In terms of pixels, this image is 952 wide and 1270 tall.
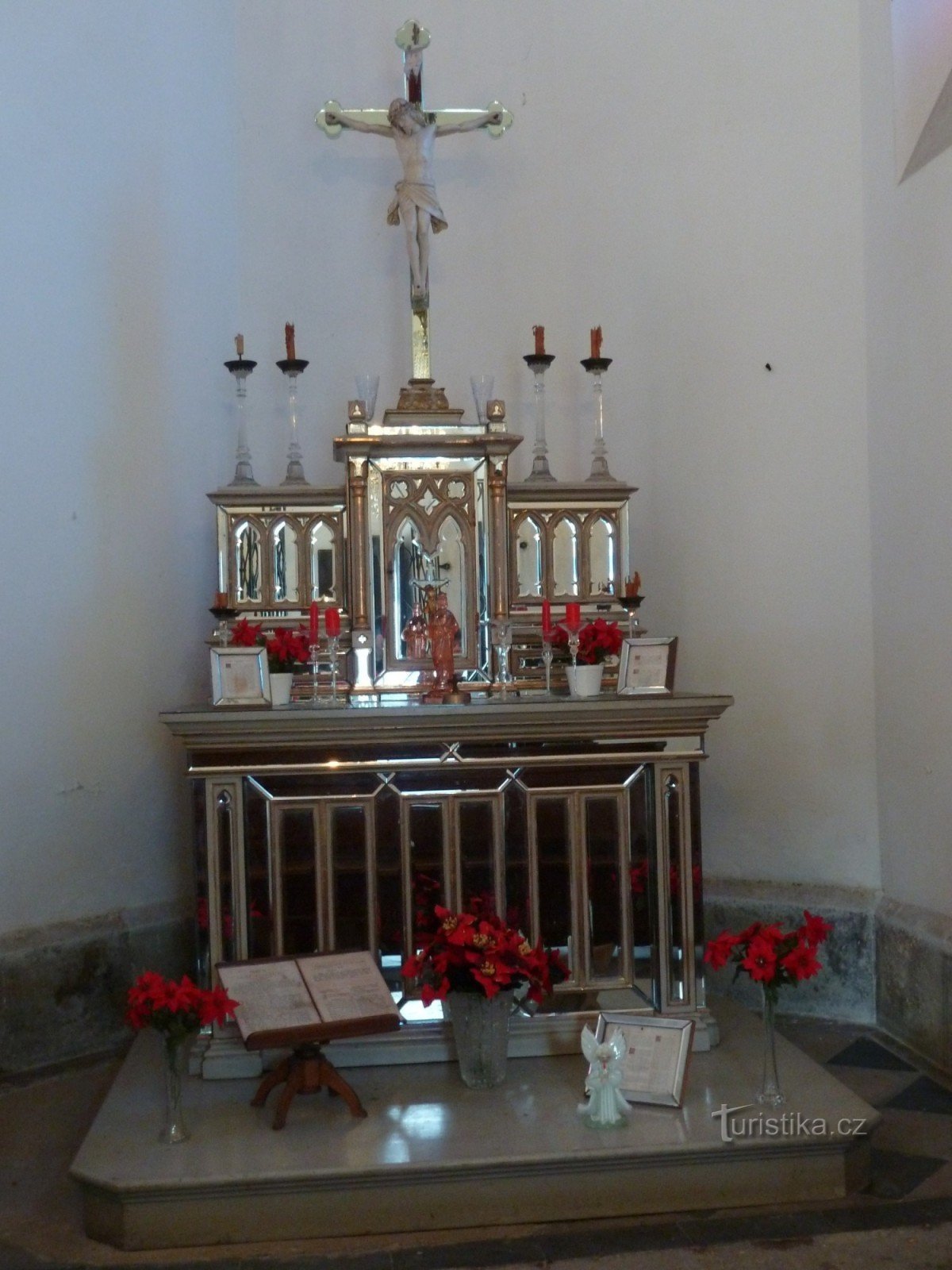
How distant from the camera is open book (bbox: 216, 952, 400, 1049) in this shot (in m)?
3.80

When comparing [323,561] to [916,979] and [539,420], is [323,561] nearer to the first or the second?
[539,420]

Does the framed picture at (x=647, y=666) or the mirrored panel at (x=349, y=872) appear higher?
the framed picture at (x=647, y=666)

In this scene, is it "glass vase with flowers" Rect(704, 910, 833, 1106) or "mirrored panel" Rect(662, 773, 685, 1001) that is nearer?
"glass vase with flowers" Rect(704, 910, 833, 1106)

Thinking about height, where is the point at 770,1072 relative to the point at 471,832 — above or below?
below

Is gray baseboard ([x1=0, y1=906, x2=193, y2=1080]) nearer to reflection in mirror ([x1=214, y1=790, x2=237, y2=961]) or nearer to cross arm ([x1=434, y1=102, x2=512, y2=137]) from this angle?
reflection in mirror ([x1=214, y1=790, x2=237, y2=961])

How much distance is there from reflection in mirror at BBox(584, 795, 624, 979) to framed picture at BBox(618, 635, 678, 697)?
16.6 inches

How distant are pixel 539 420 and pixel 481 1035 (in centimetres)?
283

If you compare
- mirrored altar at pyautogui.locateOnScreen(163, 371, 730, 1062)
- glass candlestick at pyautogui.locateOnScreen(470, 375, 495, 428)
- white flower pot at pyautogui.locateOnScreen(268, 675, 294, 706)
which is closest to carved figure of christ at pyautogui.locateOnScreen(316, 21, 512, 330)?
glass candlestick at pyautogui.locateOnScreen(470, 375, 495, 428)

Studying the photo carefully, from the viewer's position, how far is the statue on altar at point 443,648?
505cm

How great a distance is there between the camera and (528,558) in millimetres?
5535

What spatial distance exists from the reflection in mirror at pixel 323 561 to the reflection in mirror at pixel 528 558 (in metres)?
0.77

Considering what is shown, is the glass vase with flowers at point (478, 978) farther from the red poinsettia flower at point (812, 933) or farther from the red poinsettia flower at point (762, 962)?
the red poinsettia flower at point (812, 933)

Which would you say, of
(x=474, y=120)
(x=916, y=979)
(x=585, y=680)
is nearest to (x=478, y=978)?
(x=585, y=680)

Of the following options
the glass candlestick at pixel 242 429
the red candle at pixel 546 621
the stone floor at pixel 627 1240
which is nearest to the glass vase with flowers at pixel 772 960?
the stone floor at pixel 627 1240
